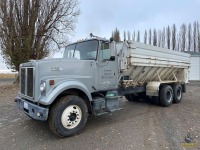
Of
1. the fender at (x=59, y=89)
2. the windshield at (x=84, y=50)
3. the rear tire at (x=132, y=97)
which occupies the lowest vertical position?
the rear tire at (x=132, y=97)

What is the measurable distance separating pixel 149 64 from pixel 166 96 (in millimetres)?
2084

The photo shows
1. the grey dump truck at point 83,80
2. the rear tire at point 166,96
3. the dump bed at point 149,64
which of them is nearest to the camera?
the grey dump truck at point 83,80

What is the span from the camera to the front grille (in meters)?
4.98

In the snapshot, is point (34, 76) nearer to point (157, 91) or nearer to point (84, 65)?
point (84, 65)

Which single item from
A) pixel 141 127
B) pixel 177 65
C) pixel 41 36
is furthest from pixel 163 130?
pixel 41 36

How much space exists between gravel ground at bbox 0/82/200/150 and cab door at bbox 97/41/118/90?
1.24 metres

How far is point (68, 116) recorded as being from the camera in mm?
4938

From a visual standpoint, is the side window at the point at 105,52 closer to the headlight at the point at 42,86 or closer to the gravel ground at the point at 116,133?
the headlight at the point at 42,86

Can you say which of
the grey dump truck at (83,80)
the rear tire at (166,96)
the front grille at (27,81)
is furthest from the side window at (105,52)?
the rear tire at (166,96)

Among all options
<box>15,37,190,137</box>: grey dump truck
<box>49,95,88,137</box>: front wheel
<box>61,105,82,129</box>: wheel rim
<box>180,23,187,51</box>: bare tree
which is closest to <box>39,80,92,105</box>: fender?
<box>15,37,190,137</box>: grey dump truck

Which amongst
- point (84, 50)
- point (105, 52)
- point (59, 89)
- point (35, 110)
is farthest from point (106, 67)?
point (35, 110)

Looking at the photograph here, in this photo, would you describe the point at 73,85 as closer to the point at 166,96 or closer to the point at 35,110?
the point at 35,110

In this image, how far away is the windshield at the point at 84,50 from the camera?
575cm

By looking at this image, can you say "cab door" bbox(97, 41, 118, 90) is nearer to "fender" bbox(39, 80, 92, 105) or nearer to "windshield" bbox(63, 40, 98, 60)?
"windshield" bbox(63, 40, 98, 60)
